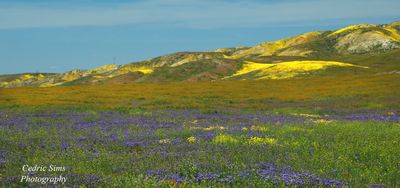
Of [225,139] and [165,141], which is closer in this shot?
[165,141]

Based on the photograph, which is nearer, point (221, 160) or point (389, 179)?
point (389, 179)

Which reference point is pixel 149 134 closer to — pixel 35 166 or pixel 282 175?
pixel 35 166

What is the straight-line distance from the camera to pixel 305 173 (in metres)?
10.8

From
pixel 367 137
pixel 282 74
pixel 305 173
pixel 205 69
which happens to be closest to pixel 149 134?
pixel 367 137

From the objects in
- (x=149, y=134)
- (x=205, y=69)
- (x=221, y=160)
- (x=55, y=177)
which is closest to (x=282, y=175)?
(x=221, y=160)

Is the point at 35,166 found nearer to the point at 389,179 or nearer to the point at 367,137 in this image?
the point at 389,179

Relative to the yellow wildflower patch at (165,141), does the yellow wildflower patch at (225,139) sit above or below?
below

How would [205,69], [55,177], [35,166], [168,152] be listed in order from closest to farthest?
[55,177] → [35,166] → [168,152] → [205,69]

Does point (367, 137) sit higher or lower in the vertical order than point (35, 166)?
lower

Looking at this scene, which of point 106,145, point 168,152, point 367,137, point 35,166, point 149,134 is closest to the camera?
point 35,166

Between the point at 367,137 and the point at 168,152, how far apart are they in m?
8.42

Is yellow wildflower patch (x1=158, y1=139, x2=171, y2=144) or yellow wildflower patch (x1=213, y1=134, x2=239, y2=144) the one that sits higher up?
yellow wildflower patch (x1=158, y1=139, x2=171, y2=144)

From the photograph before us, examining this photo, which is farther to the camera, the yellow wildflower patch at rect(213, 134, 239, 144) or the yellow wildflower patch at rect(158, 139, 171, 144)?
the yellow wildflower patch at rect(158, 139, 171, 144)

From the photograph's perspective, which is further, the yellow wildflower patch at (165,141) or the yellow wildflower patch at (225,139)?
the yellow wildflower patch at (165,141)
